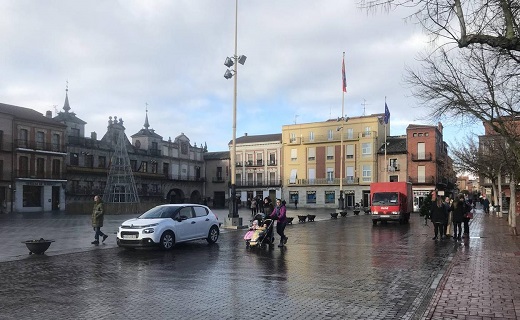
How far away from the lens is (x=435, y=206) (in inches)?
727

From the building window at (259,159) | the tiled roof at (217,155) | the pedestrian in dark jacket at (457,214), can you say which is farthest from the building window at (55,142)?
the pedestrian in dark jacket at (457,214)

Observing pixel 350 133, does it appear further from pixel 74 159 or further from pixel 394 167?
pixel 74 159

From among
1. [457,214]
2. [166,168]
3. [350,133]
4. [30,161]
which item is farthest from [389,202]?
[166,168]

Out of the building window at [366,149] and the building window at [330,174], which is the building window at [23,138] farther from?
the building window at [366,149]

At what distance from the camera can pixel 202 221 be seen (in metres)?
16.9

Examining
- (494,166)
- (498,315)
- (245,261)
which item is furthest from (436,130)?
(498,315)

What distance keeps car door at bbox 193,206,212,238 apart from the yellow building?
51193 millimetres

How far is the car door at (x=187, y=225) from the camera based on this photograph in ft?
52.0

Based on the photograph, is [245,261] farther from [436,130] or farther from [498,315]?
[436,130]

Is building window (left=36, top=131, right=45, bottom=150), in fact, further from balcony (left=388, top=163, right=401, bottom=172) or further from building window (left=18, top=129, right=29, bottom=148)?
balcony (left=388, top=163, right=401, bottom=172)

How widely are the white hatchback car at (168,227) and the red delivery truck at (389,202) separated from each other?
602 inches

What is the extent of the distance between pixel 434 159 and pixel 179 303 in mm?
61503

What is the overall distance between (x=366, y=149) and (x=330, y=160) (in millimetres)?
5935

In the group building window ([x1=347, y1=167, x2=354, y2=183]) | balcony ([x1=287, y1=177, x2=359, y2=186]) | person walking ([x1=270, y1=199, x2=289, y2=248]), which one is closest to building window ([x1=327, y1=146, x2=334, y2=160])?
building window ([x1=347, y1=167, x2=354, y2=183])
